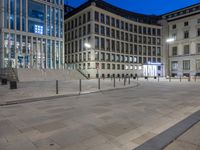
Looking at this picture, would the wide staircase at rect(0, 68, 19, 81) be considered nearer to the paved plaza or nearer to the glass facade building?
the glass facade building

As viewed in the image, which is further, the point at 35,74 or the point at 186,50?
the point at 186,50

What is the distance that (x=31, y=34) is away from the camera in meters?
37.4

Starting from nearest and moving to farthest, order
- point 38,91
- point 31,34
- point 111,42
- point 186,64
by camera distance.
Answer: point 38,91 < point 31,34 < point 111,42 < point 186,64

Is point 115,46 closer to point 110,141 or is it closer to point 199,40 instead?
point 199,40

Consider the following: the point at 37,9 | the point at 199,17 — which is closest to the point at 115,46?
the point at 37,9

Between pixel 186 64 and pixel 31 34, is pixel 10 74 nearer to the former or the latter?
pixel 31 34

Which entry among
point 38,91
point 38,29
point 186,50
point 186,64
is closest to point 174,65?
point 186,64

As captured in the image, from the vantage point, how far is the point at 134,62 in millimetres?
54500

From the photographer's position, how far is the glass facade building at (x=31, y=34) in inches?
1355

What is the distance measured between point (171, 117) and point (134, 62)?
165 ft

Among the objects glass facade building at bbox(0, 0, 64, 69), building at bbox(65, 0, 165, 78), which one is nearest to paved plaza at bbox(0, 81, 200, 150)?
glass facade building at bbox(0, 0, 64, 69)

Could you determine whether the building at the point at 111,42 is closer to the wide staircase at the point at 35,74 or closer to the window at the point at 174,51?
the window at the point at 174,51

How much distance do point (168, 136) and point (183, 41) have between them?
57732 millimetres

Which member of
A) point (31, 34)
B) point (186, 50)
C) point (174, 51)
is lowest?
point (186, 50)
